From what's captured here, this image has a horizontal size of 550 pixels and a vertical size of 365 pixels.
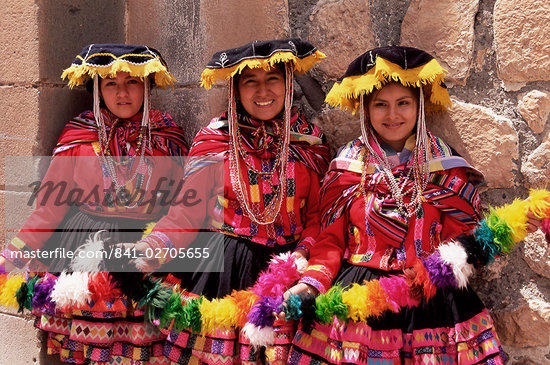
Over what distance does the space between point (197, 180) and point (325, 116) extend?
76 centimetres

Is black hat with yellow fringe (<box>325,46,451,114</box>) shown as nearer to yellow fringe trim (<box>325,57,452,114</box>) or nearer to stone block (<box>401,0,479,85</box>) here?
yellow fringe trim (<box>325,57,452,114</box>)

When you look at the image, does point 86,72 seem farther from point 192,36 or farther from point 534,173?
point 534,173

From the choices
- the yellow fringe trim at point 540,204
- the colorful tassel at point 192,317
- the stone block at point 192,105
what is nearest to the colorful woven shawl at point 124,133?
the stone block at point 192,105

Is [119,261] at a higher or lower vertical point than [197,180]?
lower

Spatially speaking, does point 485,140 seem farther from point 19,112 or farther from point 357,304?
point 19,112

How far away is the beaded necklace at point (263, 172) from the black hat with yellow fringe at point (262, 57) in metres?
0.11

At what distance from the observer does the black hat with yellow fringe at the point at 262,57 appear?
2551mm

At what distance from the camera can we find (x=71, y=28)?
3.22 m

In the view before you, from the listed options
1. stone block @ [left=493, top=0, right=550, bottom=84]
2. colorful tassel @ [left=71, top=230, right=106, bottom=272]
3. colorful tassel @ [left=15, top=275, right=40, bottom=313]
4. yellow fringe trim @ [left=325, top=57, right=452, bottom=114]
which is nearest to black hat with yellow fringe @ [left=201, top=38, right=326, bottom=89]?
yellow fringe trim @ [left=325, top=57, right=452, bottom=114]

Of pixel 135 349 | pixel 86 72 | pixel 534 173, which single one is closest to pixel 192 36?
pixel 86 72

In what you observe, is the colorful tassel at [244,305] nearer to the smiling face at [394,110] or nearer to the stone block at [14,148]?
the smiling face at [394,110]

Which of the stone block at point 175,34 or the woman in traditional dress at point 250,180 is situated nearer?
the woman in traditional dress at point 250,180

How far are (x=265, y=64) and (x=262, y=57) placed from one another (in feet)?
0.11

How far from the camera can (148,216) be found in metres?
2.94
